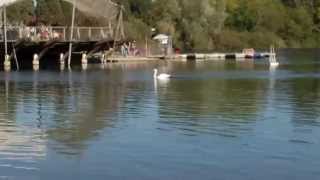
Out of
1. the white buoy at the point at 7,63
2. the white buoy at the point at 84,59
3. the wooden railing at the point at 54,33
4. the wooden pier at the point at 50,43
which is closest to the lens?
the white buoy at the point at 7,63

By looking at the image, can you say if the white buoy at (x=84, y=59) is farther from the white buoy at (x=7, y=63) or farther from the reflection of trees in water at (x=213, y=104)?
the reflection of trees in water at (x=213, y=104)

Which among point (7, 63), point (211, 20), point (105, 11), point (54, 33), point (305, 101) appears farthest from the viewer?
point (211, 20)

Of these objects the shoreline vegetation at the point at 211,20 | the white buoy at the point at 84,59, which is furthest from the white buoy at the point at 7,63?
the shoreline vegetation at the point at 211,20

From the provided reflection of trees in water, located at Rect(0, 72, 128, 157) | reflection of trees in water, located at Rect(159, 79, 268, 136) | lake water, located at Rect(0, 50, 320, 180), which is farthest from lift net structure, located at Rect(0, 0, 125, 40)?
lake water, located at Rect(0, 50, 320, 180)

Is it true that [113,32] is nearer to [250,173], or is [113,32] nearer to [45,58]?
[45,58]

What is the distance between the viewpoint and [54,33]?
71.8 metres

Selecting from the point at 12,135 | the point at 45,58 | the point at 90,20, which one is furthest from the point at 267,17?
the point at 12,135

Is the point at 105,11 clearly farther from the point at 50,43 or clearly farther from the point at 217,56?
the point at 217,56

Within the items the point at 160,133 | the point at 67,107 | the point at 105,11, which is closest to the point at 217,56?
the point at 105,11

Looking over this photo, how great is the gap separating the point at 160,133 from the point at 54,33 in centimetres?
4953

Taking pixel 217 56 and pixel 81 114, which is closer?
Answer: pixel 81 114

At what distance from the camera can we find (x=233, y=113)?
28906 mm

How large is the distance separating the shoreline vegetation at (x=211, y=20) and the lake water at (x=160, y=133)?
156ft

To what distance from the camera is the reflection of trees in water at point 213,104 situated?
26.3m
